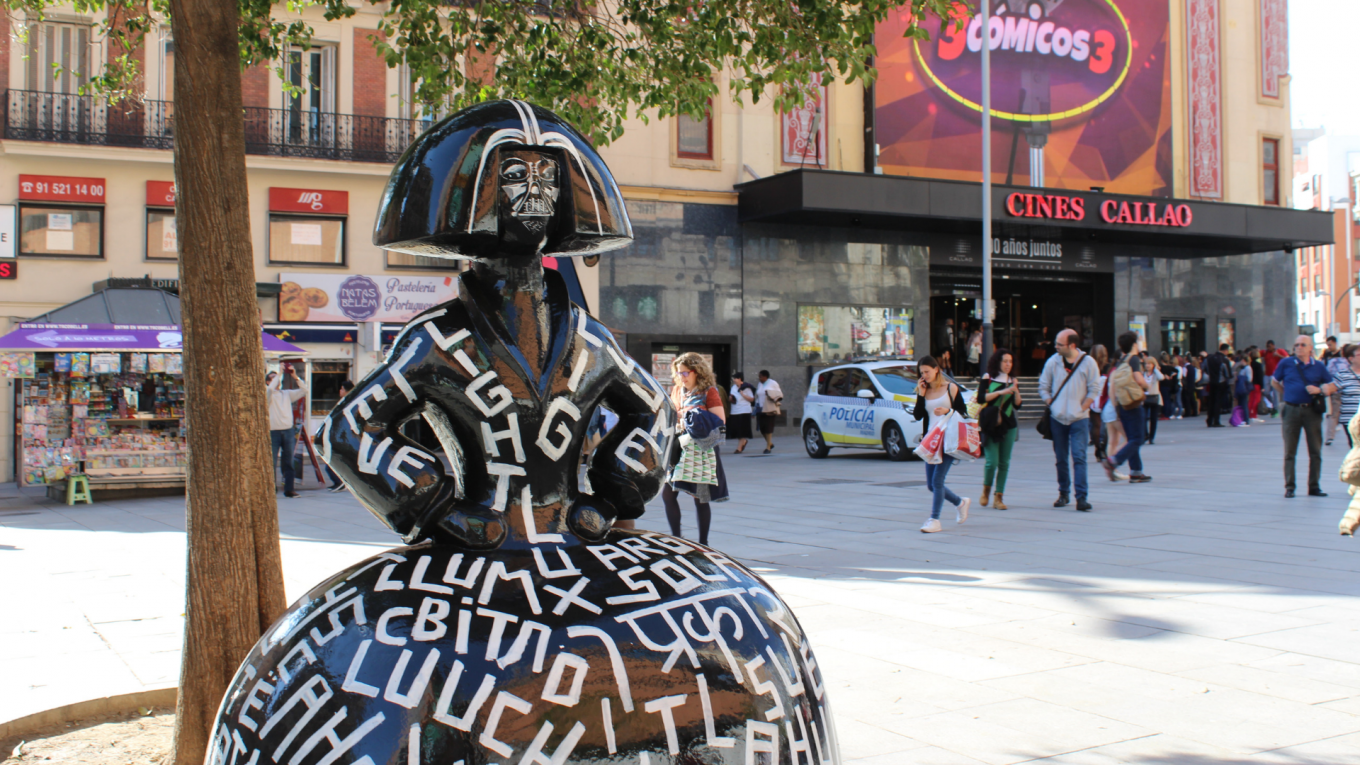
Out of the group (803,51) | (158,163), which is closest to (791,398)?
(158,163)

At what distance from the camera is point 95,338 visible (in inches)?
541

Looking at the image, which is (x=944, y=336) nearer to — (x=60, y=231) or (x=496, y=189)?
(x=60, y=231)

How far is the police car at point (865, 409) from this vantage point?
650 inches

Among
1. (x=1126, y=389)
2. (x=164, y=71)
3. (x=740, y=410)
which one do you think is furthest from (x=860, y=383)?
(x=164, y=71)

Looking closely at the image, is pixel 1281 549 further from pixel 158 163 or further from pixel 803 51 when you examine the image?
pixel 158 163

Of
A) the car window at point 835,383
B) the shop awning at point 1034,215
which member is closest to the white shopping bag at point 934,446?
the car window at point 835,383

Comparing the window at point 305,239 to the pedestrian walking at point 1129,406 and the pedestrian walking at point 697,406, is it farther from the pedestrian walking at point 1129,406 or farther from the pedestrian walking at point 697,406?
the pedestrian walking at point 1129,406

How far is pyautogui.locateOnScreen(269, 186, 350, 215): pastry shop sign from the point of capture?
805 inches

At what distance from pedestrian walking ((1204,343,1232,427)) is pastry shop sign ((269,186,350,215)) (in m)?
18.2

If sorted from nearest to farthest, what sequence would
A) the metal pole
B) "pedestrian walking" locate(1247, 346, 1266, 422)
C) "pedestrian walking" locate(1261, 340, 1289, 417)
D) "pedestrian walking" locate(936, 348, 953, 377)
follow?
the metal pole < "pedestrian walking" locate(1247, 346, 1266, 422) < "pedestrian walking" locate(936, 348, 953, 377) < "pedestrian walking" locate(1261, 340, 1289, 417)

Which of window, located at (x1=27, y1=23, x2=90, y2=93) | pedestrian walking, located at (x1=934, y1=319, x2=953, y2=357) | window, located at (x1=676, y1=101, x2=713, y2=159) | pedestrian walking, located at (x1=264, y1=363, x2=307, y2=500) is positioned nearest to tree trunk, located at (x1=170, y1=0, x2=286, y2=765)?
pedestrian walking, located at (x1=264, y1=363, x2=307, y2=500)

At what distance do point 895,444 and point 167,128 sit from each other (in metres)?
14.4

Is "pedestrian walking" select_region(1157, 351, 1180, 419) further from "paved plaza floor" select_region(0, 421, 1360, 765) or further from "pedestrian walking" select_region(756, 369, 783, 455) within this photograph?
"paved plaza floor" select_region(0, 421, 1360, 765)

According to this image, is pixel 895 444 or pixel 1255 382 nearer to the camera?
pixel 895 444
